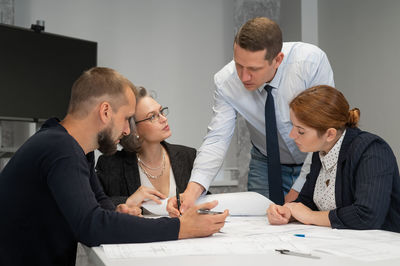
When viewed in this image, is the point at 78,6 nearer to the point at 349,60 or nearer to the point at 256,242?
the point at 349,60

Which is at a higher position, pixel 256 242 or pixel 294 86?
pixel 294 86

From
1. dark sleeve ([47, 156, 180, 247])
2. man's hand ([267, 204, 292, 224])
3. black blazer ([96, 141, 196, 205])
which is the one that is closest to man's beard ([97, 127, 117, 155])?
dark sleeve ([47, 156, 180, 247])

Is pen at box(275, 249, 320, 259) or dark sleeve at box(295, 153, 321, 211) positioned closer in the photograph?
pen at box(275, 249, 320, 259)

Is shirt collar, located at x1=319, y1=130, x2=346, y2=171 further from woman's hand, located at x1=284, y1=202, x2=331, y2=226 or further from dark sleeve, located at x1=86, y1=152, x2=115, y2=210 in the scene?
dark sleeve, located at x1=86, y1=152, x2=115, y2=210

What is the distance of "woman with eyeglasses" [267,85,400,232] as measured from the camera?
1.42 m

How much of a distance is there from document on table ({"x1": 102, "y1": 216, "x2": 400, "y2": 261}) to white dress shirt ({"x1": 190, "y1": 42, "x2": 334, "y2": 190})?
73 centimetres

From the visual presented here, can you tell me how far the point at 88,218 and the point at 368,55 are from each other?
3.34 m

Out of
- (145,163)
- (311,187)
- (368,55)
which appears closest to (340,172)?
(311,187)

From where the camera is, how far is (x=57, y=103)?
362 cm

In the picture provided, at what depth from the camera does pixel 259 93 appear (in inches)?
88.7

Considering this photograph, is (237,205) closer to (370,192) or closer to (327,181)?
(327,181)

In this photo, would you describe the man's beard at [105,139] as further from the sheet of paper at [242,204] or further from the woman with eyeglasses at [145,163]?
the woman with eyeglasses at [145,163]

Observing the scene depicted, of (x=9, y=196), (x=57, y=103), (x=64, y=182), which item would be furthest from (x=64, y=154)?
(x=57, y=103)

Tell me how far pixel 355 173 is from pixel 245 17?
123 inches
